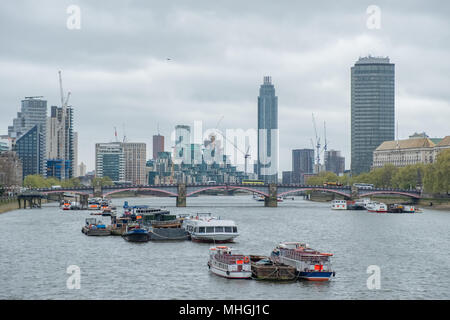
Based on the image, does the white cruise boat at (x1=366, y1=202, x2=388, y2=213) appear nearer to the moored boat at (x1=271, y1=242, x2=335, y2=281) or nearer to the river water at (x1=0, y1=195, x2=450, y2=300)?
the river water at (x1=0, y1=195, x2=450, y2=300)

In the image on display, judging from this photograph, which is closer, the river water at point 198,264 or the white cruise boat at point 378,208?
the river water at point 198,264

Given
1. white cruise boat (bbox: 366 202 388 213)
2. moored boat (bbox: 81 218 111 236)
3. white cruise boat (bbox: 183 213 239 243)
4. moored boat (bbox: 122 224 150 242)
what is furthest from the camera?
white cruise boat (bbox: 366 202 388 213)

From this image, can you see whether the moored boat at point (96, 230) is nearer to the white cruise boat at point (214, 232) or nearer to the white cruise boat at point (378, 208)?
the white cruise boat at point (214, 232)

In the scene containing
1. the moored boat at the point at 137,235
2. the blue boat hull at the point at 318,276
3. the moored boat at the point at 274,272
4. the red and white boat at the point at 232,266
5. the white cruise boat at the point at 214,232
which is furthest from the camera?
the white cruise boat at the point at 214,232

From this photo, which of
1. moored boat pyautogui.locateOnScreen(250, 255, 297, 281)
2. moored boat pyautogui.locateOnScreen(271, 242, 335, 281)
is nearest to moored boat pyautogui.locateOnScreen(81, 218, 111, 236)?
moored boat pyautogui.locateOnScreen(271, 242, 335, 281)

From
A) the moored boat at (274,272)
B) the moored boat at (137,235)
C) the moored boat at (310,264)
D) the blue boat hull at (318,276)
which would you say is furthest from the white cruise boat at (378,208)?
the moored boat at (274,272)

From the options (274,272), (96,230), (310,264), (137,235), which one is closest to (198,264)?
(274,272)

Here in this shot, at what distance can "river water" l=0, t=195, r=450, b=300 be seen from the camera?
61656 mm

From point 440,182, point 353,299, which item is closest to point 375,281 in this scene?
point 353,299

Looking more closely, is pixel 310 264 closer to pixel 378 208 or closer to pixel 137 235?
pixel 137 235

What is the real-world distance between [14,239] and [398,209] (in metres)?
106

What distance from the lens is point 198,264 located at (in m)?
78.5

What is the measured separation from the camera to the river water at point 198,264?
61.7 meters
